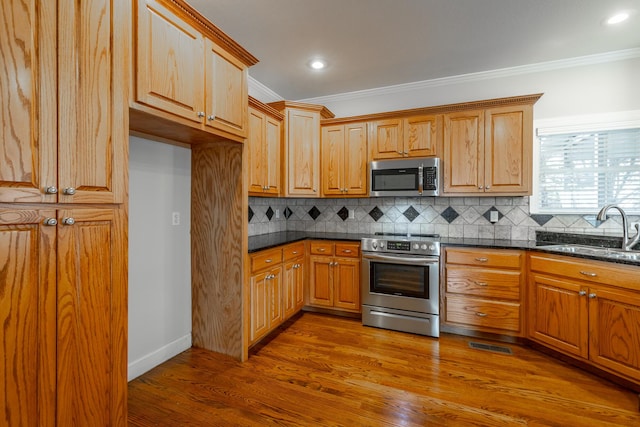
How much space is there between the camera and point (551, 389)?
2.02m

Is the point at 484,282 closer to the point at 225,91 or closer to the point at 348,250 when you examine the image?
the point at 348,250

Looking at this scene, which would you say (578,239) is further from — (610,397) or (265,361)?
(265,361)

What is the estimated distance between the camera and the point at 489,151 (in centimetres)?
294

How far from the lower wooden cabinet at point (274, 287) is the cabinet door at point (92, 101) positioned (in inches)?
54.0

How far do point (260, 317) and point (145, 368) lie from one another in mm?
918

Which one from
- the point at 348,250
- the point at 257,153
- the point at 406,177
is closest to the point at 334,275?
the point at 348,250

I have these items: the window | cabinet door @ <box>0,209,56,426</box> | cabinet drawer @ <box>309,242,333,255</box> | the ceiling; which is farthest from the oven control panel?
cabinet door @ <box>0,209,56,426</box>

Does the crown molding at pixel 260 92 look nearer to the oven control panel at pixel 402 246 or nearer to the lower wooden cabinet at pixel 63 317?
the oven control panel at pixel 402 246

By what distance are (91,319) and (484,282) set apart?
2.98 m

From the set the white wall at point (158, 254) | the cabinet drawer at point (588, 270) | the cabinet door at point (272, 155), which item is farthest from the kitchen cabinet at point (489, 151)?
the white wall at point (158, 254)

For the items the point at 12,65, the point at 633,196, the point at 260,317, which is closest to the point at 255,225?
the point at 260,317

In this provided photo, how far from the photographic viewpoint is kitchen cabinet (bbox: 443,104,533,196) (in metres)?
2.84

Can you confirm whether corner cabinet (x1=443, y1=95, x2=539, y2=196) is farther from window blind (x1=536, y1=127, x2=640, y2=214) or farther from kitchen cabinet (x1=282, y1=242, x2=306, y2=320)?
kitchen cabinet (x1=282, y1=242, x2=306, y2=320)

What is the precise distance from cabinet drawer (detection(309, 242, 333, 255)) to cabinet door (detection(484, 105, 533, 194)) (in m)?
1.76
